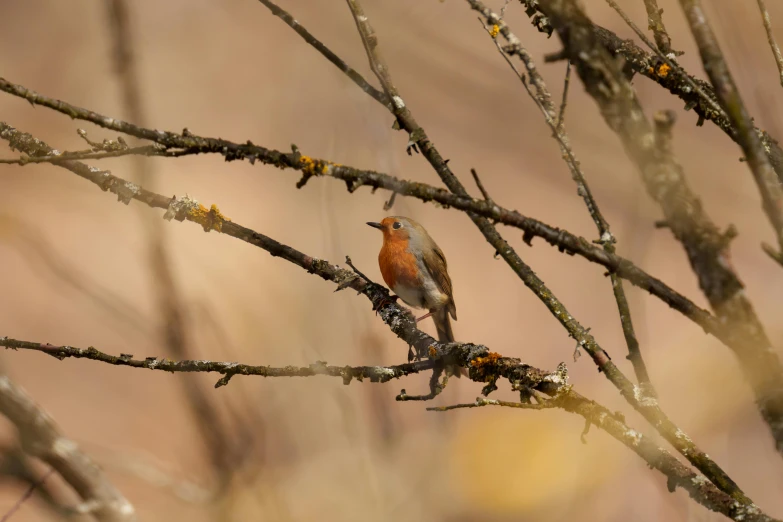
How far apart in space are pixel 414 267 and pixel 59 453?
3239 millimetres

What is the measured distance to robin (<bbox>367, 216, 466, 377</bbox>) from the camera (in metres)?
4.99

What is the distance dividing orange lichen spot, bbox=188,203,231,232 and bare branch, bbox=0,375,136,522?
96cm

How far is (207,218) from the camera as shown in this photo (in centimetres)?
275

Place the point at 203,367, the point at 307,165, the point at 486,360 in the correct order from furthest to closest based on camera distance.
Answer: the point at 486,360 → the point at 203,367 → the point at 307,165

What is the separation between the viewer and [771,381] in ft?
4.27

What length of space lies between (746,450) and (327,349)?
4786 millimetres

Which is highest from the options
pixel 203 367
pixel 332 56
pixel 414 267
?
pixel 414 267

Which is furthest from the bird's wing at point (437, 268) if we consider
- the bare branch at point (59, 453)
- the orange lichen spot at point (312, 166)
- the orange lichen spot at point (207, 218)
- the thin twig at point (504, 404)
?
the orange lichen spot at point (312, 166)

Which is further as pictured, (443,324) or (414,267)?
(443,324)

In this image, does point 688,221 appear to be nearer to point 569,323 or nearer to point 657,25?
point 569,323

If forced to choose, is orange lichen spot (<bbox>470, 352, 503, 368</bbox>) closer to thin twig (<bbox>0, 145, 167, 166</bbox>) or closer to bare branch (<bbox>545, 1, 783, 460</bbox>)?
bare branch (<bbox>545, 1, 783, 460</bbox>)

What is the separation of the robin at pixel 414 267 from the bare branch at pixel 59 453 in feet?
9.98

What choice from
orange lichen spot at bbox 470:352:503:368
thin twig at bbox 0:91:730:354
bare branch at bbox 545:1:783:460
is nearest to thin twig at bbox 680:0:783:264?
bare branch at bbox 545:1:783:460

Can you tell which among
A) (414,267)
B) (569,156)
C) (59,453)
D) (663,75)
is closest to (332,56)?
(569,156)
